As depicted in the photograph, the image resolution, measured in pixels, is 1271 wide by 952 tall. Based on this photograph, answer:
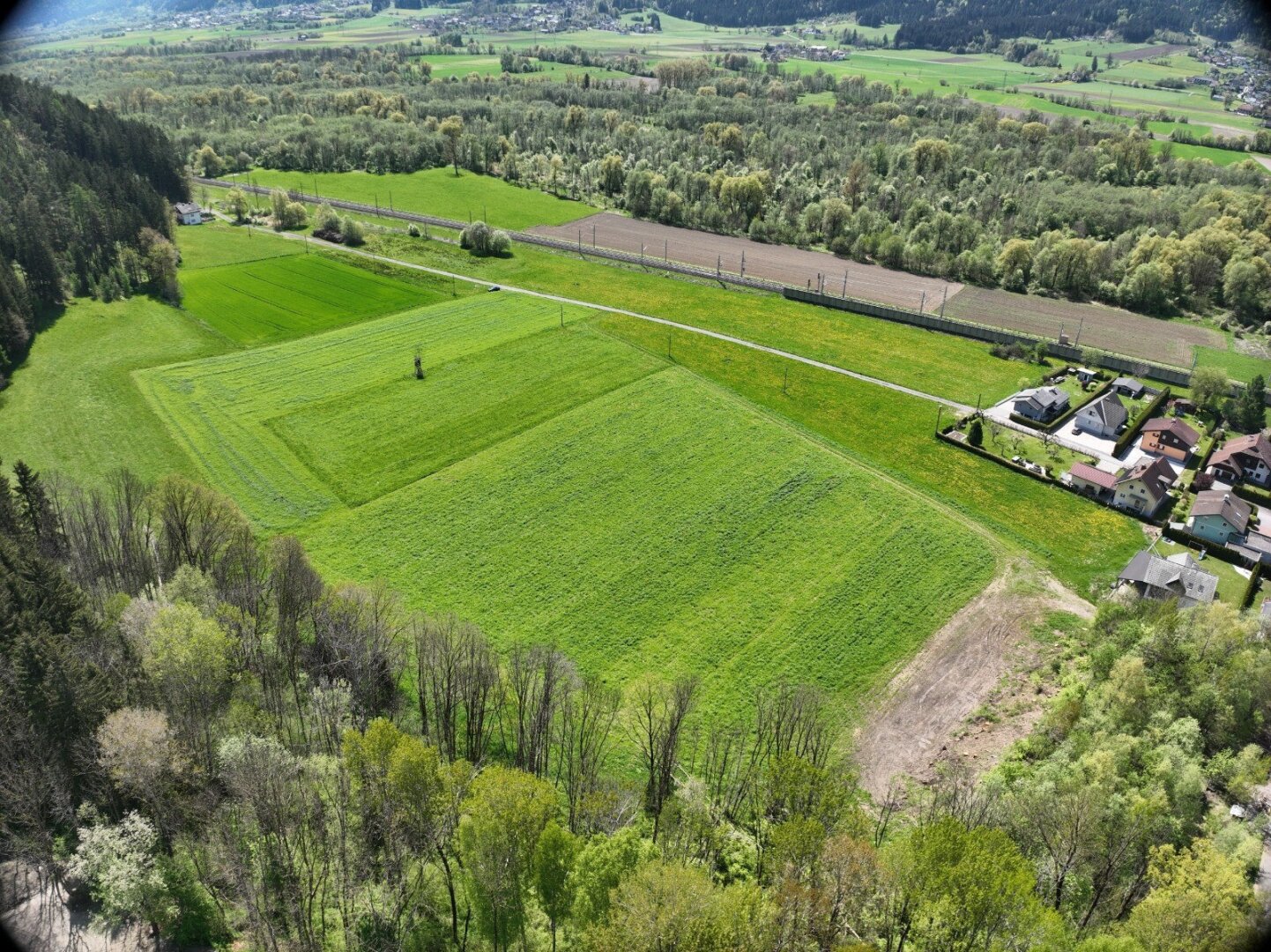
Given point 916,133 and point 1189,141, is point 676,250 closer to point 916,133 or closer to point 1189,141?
point 916,133

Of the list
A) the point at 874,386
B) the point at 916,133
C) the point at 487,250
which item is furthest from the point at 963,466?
the point at 916,133

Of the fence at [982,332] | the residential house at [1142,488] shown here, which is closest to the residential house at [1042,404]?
the residential house at [1142,488]

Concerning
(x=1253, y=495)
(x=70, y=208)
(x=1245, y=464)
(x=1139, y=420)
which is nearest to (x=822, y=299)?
(x=1139, y=420)

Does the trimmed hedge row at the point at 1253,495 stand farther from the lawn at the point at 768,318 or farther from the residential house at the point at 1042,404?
the lawn at the point at 768,318

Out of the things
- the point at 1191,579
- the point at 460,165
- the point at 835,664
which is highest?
the point at 460,165

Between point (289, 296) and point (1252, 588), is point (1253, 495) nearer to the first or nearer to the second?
point (1252, 588)

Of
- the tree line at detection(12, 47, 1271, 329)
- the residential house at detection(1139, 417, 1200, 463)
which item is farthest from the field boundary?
the tree line at detection(12, 47, 1271, 329)

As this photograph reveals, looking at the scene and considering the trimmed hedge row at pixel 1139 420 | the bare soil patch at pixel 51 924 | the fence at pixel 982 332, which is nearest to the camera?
the bare soil patch at pixel 51 924

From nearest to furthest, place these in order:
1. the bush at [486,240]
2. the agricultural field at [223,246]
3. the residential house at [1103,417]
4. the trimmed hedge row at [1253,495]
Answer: the trimmed hedge row at [1253,495] < the residential house at [1103,417] < the agricultural field at [223,246] < the bush at [486,240]
